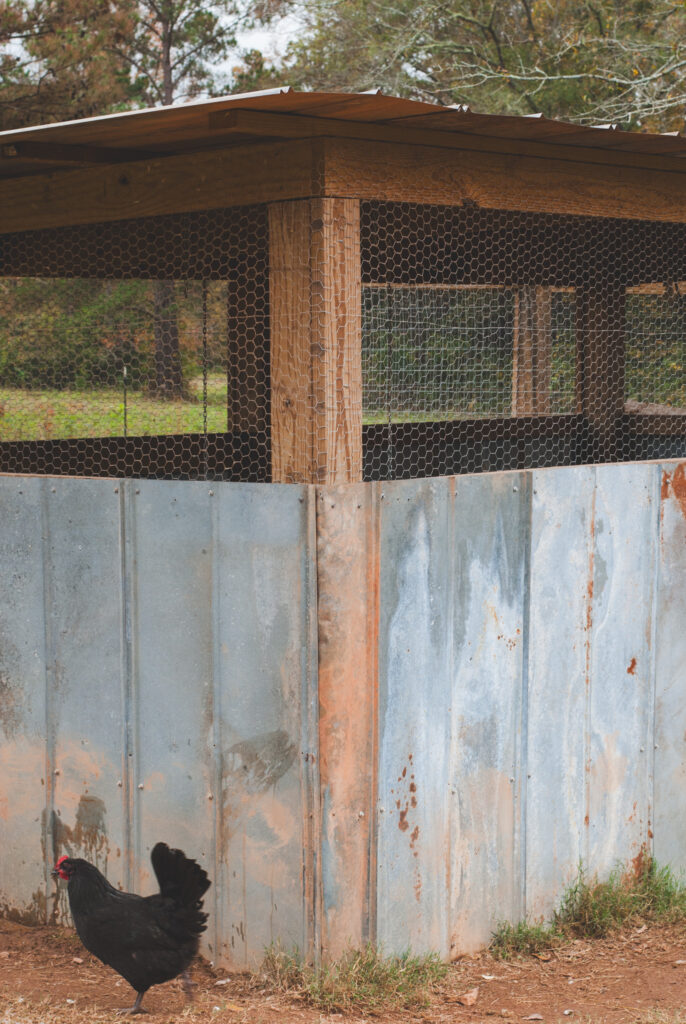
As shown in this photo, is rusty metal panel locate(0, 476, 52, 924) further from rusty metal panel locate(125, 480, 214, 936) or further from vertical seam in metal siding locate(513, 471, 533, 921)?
vertical seam in metal siding locate(513, 471, 533, 921)

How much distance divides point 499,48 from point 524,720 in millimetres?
14397

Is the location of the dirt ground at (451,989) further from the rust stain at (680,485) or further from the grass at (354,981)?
the rust stain at (680,485)

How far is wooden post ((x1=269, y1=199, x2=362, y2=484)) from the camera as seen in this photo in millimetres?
3154

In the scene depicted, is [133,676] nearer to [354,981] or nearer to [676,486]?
[354,981]

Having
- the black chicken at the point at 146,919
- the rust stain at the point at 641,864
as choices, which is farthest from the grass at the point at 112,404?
the rust stain at the point at 641,864

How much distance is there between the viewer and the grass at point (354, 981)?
314 centimetres

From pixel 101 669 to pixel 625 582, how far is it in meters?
1.74

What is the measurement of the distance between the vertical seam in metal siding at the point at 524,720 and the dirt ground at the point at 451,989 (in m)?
0.28

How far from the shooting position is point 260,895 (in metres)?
3.32

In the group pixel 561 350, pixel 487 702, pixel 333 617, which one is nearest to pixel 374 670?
pixel 333 617

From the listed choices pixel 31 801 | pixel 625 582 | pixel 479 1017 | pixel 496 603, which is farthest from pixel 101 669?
pixel 625 582

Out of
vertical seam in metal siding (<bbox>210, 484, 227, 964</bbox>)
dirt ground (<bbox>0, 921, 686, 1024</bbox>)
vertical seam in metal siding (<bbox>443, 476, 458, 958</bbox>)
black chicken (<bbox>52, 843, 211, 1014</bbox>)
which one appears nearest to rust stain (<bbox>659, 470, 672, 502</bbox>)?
vertical seam in metal siding (<bbox>443, 476, 458, 958</bbox>)

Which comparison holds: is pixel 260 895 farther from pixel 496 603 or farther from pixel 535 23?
pixel 535 23

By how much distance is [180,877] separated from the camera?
3.17m
